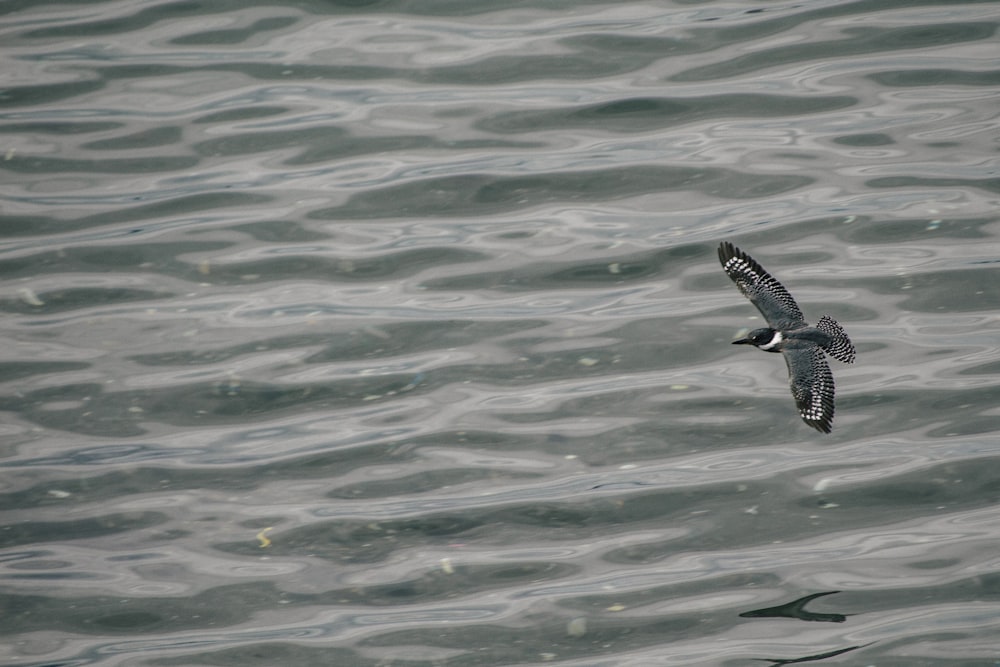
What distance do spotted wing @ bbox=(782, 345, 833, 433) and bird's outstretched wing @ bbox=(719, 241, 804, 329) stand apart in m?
0.21

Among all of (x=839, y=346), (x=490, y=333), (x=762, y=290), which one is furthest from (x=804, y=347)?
(x=490, y=333)

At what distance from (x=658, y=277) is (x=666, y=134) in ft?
6.36

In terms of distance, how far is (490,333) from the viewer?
8703 mm

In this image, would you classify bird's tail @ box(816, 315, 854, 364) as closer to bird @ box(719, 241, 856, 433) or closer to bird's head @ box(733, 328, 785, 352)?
bird @ box(719, 241, 856, 433)

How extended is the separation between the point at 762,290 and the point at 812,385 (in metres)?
0.80

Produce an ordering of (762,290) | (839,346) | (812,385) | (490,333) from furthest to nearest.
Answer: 1. (490,333)
2. (762,290)
3. (839,346)
4. (812,385)

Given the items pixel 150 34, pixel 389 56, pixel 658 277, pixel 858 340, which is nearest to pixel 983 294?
pixel 858 340

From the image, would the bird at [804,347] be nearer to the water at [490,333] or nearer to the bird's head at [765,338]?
the bird's head at [765,338]

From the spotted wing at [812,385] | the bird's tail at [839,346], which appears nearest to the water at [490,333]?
the spotted wing at [812,385]

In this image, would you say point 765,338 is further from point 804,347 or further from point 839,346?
point 839,346

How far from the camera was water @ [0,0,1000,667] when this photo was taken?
6.79 metres

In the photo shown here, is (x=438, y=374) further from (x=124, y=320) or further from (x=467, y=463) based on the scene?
(x=124, y=320)

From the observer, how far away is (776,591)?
6652 mm

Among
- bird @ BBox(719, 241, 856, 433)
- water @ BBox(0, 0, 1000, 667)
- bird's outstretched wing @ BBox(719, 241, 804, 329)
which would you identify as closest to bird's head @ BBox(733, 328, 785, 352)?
bird @ BBox(719, 241, 856, 433)
